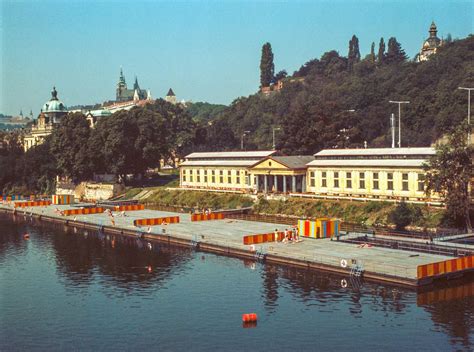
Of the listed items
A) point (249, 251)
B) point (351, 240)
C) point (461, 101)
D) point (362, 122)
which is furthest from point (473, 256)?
point (362, 122)

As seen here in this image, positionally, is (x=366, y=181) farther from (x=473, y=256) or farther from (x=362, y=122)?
(x=362, y=122)

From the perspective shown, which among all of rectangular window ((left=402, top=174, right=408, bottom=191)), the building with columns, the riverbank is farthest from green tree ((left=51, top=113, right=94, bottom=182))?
rectangular window ((left=402, top=174, right=408, bottom=191))

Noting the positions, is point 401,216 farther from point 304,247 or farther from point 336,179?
point 336,179

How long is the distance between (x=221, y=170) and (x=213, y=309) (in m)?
88.2

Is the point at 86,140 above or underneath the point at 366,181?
above

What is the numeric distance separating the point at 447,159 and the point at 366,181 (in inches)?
1077

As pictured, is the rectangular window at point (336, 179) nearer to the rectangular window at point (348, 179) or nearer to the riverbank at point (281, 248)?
the rectangular window at point (348, 179)

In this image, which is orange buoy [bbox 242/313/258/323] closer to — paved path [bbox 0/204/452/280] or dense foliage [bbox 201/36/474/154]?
paved path [bbox 0/204/452/280]

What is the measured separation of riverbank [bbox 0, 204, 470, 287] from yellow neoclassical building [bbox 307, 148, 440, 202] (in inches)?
782

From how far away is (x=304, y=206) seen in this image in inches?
4210

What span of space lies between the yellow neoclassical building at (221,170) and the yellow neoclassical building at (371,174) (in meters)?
17.6

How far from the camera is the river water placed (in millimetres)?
42469

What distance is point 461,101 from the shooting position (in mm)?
141500

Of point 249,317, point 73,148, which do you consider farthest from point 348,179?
point 73,148
